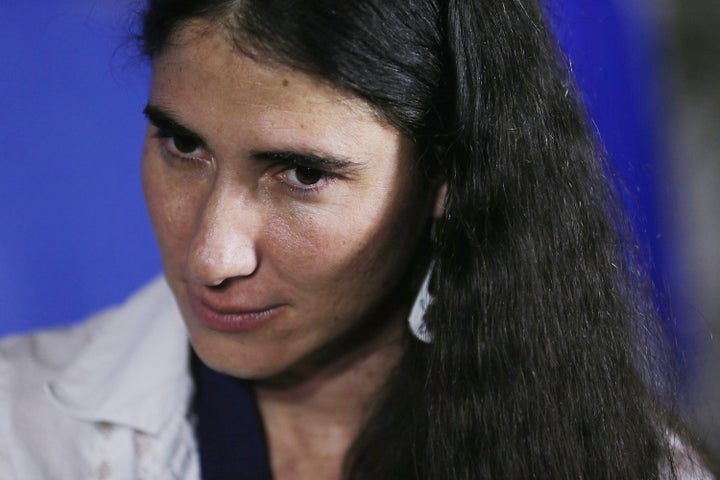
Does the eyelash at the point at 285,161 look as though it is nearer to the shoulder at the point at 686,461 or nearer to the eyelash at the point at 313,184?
the eyelash at the point at 313,184

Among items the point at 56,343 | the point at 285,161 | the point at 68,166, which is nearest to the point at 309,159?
the point at 285,161

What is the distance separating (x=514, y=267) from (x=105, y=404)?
0.54 meters

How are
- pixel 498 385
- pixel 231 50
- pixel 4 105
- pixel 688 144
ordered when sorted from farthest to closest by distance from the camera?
pixel 688 144 → pixel 4 105 → pixel 498 385 → pixel 231 50

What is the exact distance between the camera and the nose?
1.02 m

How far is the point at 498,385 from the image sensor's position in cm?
112

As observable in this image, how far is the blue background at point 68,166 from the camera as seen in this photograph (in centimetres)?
165

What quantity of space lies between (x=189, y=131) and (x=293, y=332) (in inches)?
10.3

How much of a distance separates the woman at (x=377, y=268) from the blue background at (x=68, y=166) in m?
0.41

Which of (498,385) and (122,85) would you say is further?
(122,85)

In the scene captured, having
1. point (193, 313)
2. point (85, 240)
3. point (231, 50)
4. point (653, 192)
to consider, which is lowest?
point (85, 240)

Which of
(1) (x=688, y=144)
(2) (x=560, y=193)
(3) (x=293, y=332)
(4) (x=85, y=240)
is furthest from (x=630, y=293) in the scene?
(1) (x=688, y=144)

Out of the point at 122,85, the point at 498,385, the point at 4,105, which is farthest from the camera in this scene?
the point at 122,85

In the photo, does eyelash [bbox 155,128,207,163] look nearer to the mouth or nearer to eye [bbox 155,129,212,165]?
eye [bbox 155,129,212,165]

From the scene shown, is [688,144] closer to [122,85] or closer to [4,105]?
[122,85]
